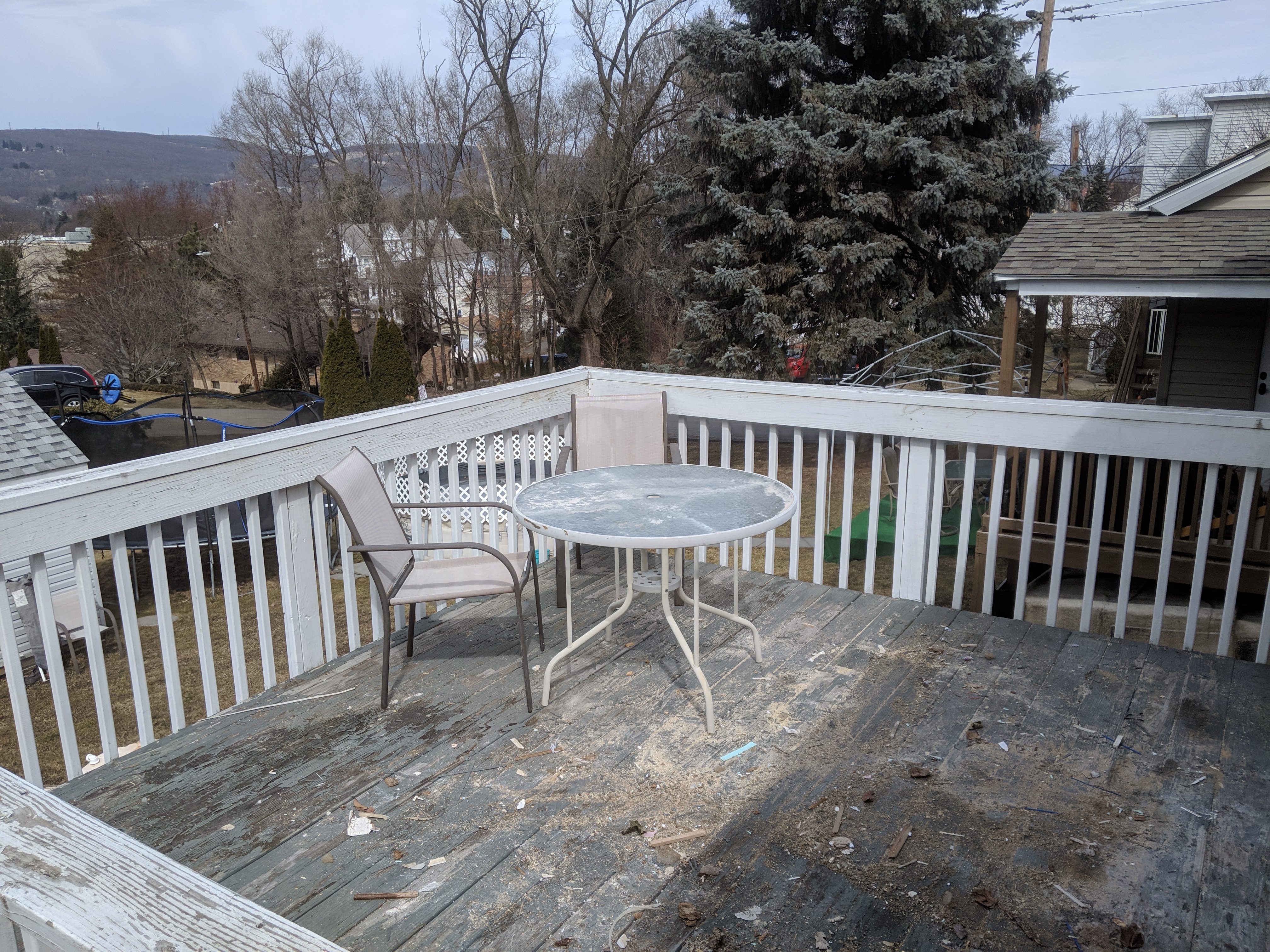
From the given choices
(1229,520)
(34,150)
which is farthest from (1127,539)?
(34,150)

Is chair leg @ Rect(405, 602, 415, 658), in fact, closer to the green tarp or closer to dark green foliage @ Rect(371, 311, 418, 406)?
the green tarp

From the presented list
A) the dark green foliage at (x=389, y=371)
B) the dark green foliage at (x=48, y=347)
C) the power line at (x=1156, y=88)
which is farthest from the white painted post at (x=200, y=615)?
the power line at (x=1156, y=88)

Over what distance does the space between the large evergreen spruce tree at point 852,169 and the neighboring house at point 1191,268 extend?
3.62 meters

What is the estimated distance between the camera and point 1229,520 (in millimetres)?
6645

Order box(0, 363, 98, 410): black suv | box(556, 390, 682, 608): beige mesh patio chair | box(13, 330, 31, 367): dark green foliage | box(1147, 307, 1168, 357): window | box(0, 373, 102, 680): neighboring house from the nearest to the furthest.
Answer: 1. box(556, 390, 682, 608): beige mesh patio chair
2. box(0, 373, 102, 680): neighboring house
3. box(1147, 307, 1168, 357): window
4. box(0, 363, 98, 410): black suv
5. box(13, 330, 31, 367): dark green foliage

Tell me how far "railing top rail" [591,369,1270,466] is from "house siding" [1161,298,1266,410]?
6428mm

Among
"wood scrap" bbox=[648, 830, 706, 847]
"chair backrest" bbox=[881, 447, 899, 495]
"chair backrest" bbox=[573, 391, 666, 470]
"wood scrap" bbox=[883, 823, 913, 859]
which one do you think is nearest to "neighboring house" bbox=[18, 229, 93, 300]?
"chair backrest" bbox=[881, 447, 899, 495]

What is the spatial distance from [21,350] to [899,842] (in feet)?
113

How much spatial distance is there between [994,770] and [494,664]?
1.62 metres

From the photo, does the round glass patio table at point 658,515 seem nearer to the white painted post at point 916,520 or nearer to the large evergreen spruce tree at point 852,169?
the white painted post at point 916,520

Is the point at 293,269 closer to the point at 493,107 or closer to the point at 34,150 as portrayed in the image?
the point at 493,107

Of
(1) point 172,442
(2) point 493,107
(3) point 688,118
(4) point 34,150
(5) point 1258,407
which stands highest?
(4) point 34,150

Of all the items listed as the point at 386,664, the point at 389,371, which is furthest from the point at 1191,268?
the point at 389,371

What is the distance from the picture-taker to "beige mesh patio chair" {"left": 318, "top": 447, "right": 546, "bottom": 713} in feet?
8.59
